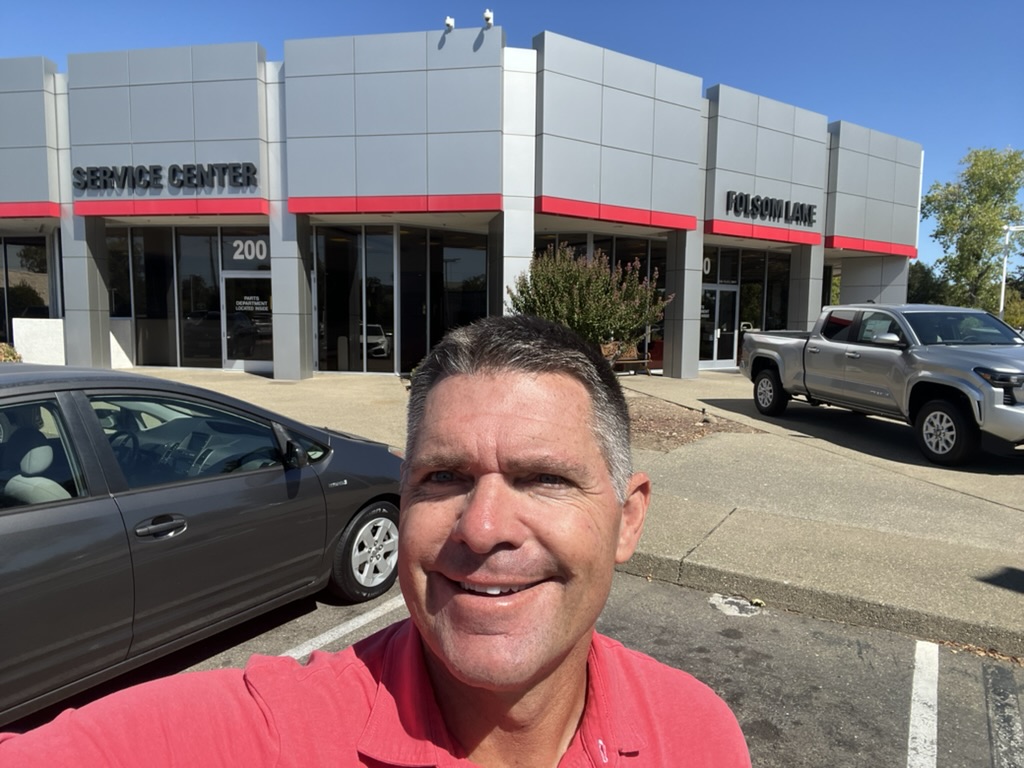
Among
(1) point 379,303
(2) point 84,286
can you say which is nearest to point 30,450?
(1) point 379,303

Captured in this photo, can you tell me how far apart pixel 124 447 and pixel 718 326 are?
61.4 ft

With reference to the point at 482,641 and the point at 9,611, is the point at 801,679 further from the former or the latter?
the point at 9,611

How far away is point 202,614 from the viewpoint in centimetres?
332

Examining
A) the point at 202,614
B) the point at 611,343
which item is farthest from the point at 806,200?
the point at 202,614

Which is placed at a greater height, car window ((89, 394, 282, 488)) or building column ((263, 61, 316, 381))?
building column ((263, 61, 316, 381))

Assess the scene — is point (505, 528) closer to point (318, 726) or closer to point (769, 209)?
point (318, 726)

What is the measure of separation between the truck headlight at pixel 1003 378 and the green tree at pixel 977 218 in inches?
1200

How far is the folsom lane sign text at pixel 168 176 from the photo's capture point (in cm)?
1500

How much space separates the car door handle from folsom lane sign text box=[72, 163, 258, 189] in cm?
1351

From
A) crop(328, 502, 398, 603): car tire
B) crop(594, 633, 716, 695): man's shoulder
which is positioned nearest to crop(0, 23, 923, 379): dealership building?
crop(328, 502, 398, 603): car tire

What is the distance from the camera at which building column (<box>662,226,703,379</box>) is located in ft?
56.1

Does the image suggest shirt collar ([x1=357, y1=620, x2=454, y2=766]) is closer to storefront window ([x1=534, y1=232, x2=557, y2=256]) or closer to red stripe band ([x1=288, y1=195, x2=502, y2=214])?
red stripe band ([x1=288, y1=195, x2=502, y2=214])

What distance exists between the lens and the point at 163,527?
10.2ft

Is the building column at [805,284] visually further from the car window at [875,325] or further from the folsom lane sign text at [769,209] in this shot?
the car window at [875,325]
